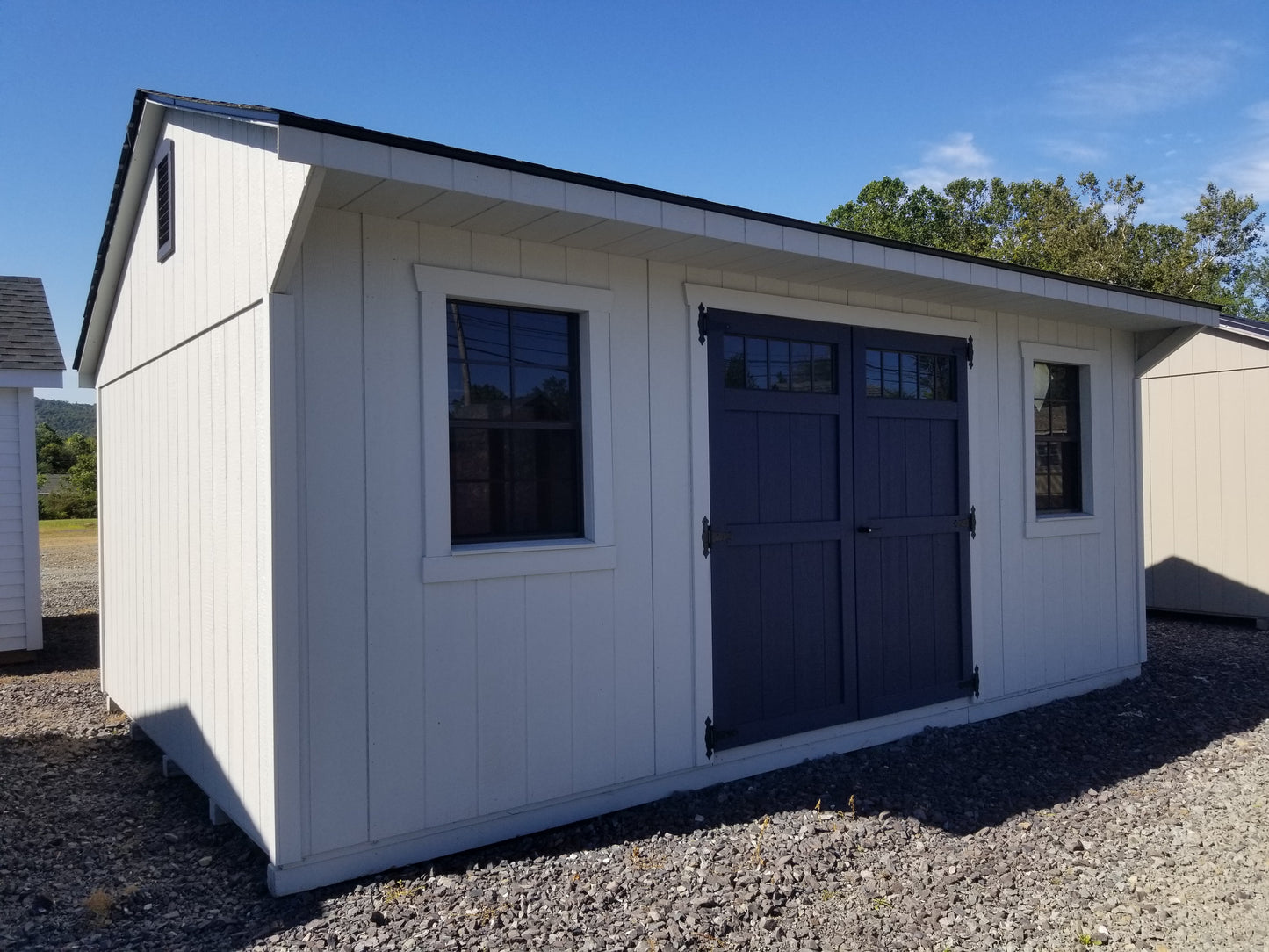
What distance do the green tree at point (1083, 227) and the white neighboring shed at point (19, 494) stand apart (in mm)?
20881

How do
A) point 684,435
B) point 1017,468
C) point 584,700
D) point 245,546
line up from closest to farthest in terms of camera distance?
point 245,546 < point 584,700 < point 684,435 < point 1017,468

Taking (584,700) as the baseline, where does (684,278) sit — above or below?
above

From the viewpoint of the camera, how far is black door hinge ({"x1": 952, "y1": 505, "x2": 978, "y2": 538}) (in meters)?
5.65

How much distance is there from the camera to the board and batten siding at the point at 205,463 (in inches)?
134

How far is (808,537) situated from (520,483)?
173 centimetres

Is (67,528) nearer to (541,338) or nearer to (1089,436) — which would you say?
(541,338)

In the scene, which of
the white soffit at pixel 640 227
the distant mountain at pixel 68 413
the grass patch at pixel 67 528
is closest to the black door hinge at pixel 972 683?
the white soffit at pixel 640 227

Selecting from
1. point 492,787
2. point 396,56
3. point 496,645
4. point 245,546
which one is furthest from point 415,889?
point 396,56

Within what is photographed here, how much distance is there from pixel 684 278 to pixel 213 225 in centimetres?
217

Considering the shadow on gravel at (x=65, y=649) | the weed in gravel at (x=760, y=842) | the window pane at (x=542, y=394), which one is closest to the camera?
the weed in gravel at (x=760, y=842)

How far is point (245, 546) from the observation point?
3576 millimetres

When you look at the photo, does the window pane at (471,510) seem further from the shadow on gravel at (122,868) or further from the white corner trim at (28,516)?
the white corner trim at (28,516)

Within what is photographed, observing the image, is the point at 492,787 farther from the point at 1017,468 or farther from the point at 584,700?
the point at 1017,468

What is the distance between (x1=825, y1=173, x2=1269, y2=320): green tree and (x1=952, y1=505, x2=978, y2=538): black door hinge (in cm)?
2018
